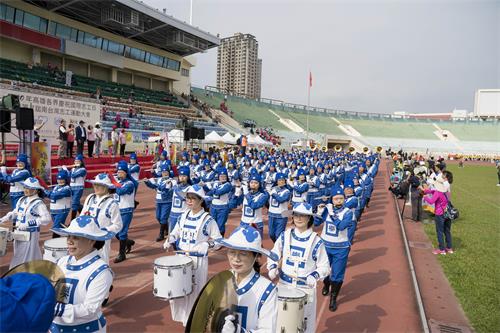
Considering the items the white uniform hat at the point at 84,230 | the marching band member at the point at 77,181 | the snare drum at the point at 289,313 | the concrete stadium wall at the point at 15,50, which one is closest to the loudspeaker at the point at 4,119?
the marching band member at the point at 77,181

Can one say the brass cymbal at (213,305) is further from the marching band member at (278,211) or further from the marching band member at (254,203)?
the marching band member at (278,211)

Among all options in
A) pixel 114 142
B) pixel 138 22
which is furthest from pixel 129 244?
pixel 138 22

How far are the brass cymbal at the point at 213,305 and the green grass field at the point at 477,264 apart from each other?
→ 5.03m

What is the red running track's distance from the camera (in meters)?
5.62

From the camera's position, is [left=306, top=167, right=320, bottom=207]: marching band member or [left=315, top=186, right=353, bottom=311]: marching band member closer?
[left=315, top=186, right=353, bottom=311]: marching band member

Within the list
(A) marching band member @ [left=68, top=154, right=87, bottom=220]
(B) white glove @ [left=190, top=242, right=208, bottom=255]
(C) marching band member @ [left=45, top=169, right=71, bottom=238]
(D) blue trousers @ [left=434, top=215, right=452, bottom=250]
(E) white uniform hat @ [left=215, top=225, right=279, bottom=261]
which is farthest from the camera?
(A) marching band member @ [left=68, top=154, right=87, bottom=220]

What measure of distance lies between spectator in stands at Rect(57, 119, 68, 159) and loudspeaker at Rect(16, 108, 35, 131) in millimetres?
4224

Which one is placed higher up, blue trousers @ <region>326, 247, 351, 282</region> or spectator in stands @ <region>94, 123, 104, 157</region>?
spectator in stands @ <region>94, 123, 104, 157</region>

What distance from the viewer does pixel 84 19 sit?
31.9 meters

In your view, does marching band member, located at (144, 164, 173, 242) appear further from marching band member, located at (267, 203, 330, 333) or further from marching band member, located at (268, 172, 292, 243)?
marching band member, located at (267, 203, 330, 333)

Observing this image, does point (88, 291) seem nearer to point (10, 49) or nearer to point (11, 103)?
point (11, 103)

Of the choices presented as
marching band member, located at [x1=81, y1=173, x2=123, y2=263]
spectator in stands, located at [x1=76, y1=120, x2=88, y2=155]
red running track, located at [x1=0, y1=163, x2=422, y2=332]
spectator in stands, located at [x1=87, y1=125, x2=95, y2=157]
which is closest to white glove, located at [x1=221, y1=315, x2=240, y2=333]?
red running track, located at [x1=0, y1=163, x2=422, y2=332]

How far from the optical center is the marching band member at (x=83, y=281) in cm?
295

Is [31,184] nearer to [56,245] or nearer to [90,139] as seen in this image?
[56,245]
